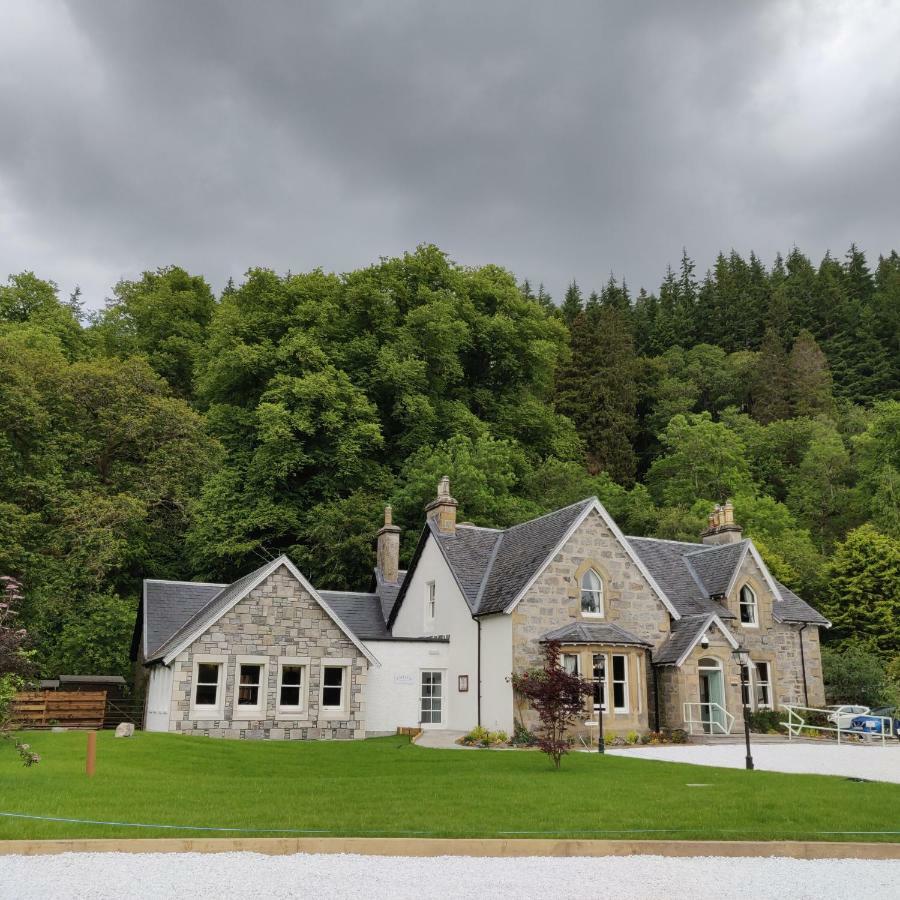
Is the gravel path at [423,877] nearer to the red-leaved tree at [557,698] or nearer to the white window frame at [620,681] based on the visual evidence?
the red-leaved tree at [557,698]

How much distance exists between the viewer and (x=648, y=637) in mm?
27297

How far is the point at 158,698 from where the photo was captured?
2619cm

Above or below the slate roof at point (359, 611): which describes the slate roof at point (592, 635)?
below

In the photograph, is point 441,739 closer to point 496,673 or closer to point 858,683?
point 496,673

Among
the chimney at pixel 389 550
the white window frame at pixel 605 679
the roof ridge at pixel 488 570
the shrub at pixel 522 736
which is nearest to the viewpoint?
the shrub at pixel 522 736

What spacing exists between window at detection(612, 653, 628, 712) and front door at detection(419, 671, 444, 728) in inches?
237

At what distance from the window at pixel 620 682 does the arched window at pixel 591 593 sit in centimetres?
161

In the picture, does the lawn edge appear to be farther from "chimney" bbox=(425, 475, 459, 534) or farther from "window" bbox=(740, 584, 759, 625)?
"window" bbox=(740, 584, 759, 625)

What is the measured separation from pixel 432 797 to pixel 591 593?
15.0 m

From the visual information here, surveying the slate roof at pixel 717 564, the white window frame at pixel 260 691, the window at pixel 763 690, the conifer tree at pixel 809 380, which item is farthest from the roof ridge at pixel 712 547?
the conifer tree at pixel 809 380

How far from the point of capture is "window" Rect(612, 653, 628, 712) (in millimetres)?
25438

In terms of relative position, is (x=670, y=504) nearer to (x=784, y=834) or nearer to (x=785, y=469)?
(x=785, y=469)

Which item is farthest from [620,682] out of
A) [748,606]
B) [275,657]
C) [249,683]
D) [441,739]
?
[249,683]

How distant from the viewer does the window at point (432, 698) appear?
28.5 meters
